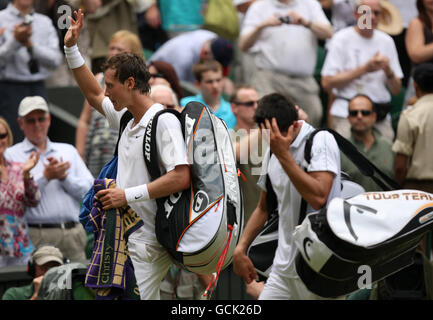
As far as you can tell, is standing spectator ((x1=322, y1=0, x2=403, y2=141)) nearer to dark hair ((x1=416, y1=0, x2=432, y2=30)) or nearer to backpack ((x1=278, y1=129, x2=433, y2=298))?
dark hair ((x1=416, y1=0, x2=432, y2=30))

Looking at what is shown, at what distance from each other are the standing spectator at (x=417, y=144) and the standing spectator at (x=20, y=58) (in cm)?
358

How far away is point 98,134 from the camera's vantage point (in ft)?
27.3

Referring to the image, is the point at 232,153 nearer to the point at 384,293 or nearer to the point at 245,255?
the point at 245,255

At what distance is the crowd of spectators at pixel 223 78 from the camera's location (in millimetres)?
7910

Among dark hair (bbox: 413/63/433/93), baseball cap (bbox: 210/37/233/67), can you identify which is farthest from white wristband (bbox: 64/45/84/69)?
baseball cap (bbox: 210/37/233/67)

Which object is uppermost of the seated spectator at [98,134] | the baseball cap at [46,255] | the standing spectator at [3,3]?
the standing spectator at [3,3]

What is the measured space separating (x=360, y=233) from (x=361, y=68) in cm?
422

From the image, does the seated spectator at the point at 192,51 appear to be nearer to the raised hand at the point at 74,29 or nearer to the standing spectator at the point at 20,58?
the standing spectator at the point at 20,58

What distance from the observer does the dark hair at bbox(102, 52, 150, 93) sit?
5.31 metres

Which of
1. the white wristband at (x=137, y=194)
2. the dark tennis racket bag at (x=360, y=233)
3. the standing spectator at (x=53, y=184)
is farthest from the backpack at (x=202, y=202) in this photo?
the standing spectator at (x=53, y=184)

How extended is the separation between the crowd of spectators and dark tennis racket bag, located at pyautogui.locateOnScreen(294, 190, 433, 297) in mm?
858

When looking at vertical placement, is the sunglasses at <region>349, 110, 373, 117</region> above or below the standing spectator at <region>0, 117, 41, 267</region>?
above

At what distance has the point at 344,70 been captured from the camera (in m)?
9.51

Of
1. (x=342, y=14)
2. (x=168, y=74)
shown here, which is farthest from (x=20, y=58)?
(x=342, y=14)
